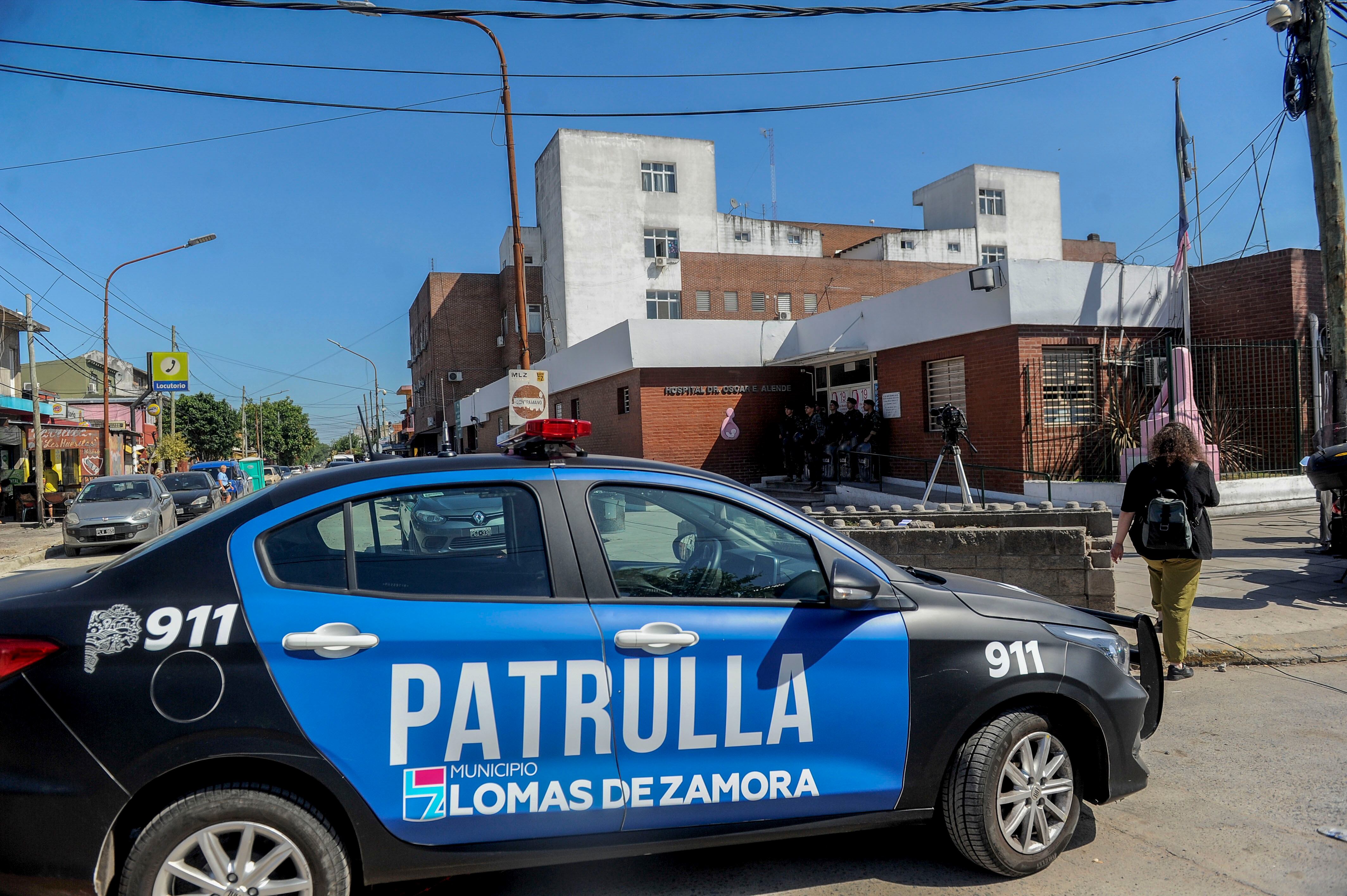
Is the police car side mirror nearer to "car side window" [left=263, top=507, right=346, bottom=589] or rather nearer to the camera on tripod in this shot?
"car side window" [left=263, top=507, right=346, bottom=589]

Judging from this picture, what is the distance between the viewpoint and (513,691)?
2.87m

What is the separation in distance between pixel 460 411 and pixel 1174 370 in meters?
36.0

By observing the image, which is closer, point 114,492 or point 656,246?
point 114,492

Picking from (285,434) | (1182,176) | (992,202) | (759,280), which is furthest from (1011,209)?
(285,434)

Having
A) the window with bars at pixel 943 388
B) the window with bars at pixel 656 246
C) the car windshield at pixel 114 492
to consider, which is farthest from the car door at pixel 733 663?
the window with bars at pixel 656 246

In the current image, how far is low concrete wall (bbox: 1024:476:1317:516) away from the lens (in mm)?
14156

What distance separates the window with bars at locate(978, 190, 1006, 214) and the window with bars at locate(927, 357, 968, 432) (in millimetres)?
34307

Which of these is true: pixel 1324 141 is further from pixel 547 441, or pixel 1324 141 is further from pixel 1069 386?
pixel 547 441

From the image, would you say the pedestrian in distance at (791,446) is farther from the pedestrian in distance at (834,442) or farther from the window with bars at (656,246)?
the window with bars at (656,246)

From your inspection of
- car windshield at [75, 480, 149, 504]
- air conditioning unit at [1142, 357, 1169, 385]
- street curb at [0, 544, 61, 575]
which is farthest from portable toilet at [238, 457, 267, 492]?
air conditioning unit at [1142, 357, 1169, 385]

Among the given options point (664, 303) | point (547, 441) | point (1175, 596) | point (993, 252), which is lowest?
point (1175, 596)

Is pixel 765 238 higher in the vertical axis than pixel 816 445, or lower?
higher

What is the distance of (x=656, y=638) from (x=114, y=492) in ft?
60.8

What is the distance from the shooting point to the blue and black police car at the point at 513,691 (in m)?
2.64
